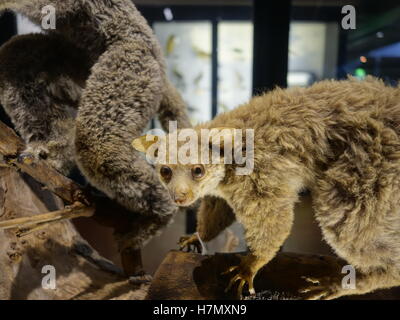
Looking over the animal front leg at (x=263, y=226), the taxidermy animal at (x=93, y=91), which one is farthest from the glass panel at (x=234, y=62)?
the animal front leg at (x=263, y=226)

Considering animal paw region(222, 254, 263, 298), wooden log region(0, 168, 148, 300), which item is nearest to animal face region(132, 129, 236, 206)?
animal paw region(222, 254, 263, 298)

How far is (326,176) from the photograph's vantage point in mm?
1136

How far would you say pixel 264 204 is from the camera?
44.3 inches

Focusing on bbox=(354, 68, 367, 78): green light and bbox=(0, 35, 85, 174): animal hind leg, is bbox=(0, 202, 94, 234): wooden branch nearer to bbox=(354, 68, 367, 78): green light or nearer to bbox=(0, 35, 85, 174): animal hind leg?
bbox=(0, 35, 85, 174): animal hind leg

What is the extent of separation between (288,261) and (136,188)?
71cm

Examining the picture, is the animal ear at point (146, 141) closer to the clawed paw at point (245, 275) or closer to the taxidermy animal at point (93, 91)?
the taxidermy animal at point (93, 91)

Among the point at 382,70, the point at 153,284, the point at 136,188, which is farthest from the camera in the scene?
the point at 136,188

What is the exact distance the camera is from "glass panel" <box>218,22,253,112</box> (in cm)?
174

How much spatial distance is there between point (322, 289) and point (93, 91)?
3.95ft

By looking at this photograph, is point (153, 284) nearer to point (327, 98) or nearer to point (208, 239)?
point (208, 239)

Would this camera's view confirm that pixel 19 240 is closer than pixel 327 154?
No

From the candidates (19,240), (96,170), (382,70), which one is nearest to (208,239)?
(96,170)

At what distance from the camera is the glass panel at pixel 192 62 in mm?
1867

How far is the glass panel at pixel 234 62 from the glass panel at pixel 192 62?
0.09 meters
